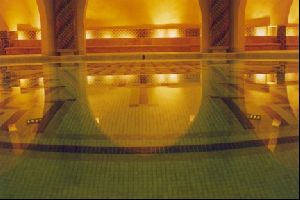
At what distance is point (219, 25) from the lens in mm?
14078

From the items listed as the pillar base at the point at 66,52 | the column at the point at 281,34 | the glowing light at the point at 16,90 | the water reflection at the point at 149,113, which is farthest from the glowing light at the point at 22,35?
the glowing light at the point at 16,90

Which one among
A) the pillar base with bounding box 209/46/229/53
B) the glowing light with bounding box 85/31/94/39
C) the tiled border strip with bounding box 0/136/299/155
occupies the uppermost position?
the glowing light with bounding box 85/31/94/39

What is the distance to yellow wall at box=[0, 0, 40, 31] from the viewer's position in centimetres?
1672

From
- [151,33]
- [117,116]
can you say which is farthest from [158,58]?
[117,116]

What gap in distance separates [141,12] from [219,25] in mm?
4492

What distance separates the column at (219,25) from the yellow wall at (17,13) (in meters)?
7.65

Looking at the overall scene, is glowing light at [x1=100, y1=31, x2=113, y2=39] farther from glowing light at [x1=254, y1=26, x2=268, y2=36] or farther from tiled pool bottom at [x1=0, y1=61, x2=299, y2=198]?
tiled pool bottom at [x1=0, y1=61, x2=299, y2=198]

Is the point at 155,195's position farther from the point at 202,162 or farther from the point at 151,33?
the point at 151,33

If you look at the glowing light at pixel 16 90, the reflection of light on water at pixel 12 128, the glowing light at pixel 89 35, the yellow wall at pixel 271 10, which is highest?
the yellow wall at pixel 271 10

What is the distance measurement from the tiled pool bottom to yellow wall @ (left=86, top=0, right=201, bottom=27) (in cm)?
1244

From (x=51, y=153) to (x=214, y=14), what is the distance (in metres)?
12.1

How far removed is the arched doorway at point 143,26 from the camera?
1695 centimetres

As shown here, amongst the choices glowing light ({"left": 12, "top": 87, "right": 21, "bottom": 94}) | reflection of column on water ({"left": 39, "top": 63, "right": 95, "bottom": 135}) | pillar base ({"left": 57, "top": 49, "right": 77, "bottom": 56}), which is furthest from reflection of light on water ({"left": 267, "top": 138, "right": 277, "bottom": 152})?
pillar base ({"left": 57, "top": 49, "right": 77, "bottom": 56})

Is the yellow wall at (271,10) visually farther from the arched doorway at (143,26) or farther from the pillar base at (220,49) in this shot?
the pillar base at (220,49)
